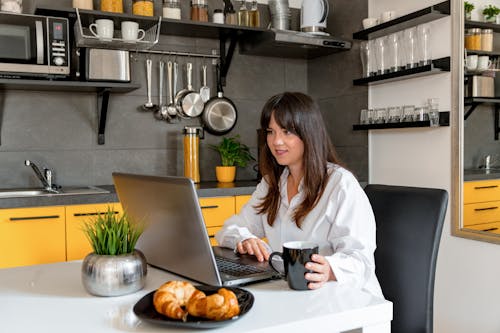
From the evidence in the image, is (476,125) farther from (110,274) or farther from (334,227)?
(110,274)

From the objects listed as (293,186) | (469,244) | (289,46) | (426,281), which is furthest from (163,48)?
(426,281)

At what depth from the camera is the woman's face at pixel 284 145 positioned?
1.59 metres

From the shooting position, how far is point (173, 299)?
0.96 metres

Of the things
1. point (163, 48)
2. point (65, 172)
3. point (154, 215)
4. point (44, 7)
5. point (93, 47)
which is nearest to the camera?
point (154, 215)

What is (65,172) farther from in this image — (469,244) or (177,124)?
(469,244)

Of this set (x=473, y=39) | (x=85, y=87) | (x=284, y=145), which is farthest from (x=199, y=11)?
(x=284, y=145)

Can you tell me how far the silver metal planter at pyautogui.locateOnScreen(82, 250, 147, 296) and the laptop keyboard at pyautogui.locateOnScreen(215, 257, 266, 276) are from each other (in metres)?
0.23

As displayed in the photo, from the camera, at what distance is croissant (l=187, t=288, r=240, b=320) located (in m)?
0.92

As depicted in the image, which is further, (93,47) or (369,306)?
(93,47)

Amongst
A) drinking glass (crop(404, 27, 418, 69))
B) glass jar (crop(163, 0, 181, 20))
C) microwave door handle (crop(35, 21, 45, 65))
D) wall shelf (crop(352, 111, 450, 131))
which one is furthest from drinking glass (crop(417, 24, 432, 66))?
microwave door handle (crop(35, 21, 45, 65))

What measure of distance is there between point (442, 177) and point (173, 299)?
2.08m

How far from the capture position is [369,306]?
1.03 meters

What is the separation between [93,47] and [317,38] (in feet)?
4.36

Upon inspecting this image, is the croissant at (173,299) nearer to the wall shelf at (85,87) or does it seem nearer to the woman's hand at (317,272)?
the woman's hand at (317,272)
